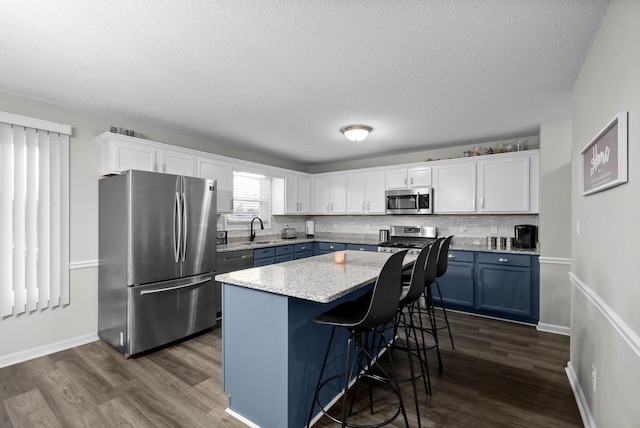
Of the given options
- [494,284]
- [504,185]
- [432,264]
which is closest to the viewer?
[432,264]

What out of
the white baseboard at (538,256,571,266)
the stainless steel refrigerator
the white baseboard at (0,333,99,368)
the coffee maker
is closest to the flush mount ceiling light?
the stainless steel refrigerator

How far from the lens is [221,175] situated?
4285mm

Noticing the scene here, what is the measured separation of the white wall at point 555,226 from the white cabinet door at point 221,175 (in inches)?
158

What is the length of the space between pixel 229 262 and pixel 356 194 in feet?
8.57

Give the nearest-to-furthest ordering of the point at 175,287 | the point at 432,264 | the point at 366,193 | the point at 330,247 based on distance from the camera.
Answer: the point at 432,264 → the point at 175,287 → the point at 366,193 → the point at 330,247

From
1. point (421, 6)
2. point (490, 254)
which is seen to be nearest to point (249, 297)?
point (421, 6)

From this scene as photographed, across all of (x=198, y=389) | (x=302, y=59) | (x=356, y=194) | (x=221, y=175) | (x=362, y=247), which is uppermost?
(x=302, y=59)

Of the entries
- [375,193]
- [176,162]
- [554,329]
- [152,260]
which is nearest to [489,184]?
[375,193]

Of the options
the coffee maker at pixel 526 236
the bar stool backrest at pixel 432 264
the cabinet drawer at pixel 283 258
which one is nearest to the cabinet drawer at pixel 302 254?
the cabinet drawer at pixel 283 258

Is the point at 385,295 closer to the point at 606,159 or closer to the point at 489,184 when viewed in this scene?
the point at 606,159

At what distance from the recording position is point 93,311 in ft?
10.7

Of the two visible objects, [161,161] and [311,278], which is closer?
[311,278]

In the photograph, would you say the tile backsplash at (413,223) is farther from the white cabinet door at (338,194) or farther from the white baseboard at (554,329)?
the white baseboard at (554,329)

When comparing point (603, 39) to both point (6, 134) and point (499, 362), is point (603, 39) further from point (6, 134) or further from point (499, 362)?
point (6, 134)
